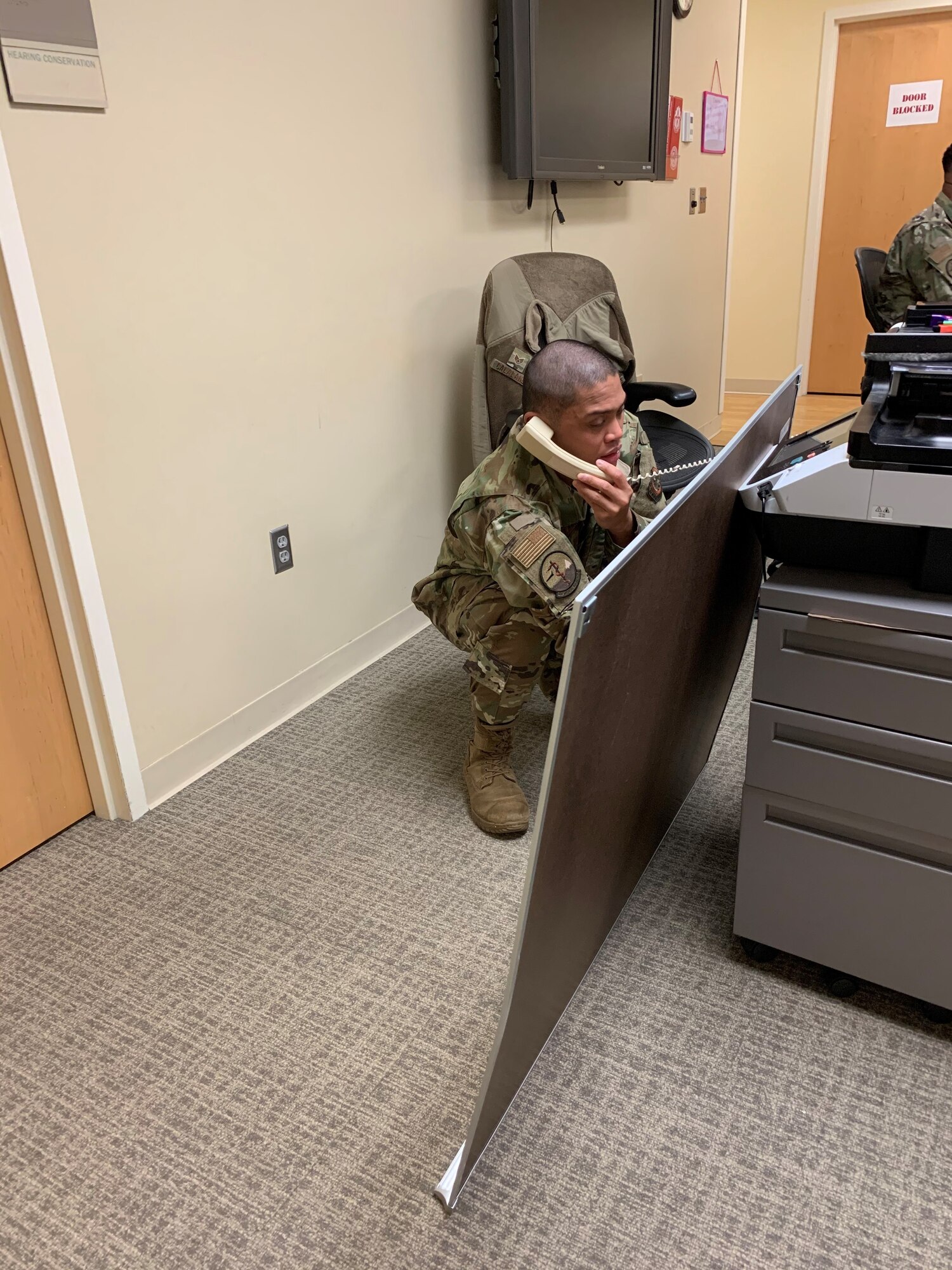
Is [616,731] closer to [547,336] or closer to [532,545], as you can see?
[532,545]

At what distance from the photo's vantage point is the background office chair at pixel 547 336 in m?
2.32

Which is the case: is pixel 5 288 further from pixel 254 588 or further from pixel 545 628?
pixel 545 628

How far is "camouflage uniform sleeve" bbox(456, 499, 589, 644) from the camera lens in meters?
1.48

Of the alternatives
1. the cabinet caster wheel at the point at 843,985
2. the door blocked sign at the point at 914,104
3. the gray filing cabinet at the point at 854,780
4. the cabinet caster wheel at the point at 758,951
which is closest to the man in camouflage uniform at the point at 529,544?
the gray filing cabinet at the point at 854,780

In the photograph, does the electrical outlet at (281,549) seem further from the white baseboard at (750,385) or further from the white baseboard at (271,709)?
the white baseboard at (750,385)

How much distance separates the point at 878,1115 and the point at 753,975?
266 millimetres

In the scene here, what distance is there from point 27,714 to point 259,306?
0.97m

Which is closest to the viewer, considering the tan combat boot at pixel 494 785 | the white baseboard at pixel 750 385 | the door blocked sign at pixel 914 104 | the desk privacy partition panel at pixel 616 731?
the desk privacy partition panel at pixel 616 731

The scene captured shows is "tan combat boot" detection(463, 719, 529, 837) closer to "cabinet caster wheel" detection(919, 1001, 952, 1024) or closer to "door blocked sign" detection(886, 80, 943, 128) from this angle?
"cabinet caster wheel" detection(919, 1001, 952, 1024)

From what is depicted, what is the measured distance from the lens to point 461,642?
178 cm

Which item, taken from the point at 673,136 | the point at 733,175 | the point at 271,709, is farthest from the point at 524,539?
the point at 733,175

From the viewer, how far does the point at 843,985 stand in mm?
1335

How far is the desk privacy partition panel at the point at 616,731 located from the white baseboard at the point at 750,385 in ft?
14.0

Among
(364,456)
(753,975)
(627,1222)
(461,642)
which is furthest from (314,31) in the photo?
(627,1222)
